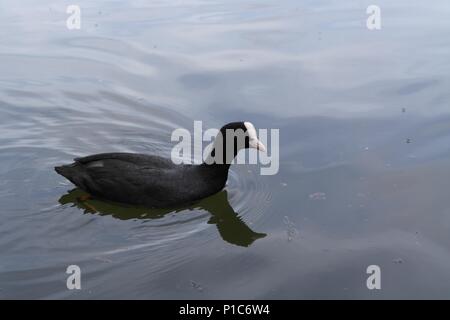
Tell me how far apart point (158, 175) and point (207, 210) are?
67cm

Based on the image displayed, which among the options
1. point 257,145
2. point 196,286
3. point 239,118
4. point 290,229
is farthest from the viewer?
point 239,118

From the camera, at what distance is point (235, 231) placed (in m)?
6.64

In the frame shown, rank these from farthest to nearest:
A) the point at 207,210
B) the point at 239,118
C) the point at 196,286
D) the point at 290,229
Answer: the point at 239,118 → the point at 207,210 → the point at 290,229 → the point at 196,286

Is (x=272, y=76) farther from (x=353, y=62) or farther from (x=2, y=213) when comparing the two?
(x=2, y=213)

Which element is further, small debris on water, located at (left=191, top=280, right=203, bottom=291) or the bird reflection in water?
the bird reflection in water

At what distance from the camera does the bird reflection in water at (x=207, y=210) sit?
6.54m

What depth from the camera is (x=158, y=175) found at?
6.99 meters

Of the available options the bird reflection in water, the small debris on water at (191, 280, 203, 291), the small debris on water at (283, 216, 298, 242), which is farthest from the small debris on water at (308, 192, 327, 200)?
the small debris on water at (191, 280, 203, 291)

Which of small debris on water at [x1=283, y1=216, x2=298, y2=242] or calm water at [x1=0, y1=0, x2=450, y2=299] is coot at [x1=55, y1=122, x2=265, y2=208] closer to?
calm water at [x1=0, y1=0, x2=450, y2=299]

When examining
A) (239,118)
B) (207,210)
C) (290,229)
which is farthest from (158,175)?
(239,118)

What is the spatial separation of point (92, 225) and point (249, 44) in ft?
20.2

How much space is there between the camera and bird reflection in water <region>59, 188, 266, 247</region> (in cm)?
654

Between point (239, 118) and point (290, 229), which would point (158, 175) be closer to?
point (290, 229)

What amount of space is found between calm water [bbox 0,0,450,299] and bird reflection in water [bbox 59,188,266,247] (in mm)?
24
